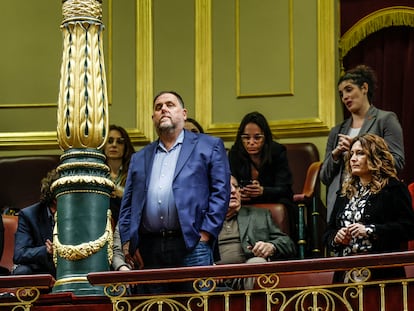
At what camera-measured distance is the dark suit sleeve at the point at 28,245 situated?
30.2ft

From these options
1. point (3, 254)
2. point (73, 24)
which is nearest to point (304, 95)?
point (3, 254)

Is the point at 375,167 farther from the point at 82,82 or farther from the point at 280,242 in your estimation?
the point at 82,82

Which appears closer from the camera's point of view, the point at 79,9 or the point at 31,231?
the point at 79,9

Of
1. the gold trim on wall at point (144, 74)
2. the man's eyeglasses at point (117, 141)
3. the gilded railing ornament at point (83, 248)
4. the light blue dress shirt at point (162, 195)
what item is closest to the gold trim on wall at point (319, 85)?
the gold trim on wall at point (144, 74)

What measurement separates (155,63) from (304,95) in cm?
132

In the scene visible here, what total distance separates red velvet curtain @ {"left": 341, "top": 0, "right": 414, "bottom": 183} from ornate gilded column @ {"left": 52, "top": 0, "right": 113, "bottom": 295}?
434 cm

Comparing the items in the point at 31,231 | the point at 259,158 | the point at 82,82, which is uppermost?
the point at 82,82

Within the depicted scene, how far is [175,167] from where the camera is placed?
870cm

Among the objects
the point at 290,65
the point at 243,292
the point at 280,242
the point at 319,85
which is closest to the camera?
the point at 243,292

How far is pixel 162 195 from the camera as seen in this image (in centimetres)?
861

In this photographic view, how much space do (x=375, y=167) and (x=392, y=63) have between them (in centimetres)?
394

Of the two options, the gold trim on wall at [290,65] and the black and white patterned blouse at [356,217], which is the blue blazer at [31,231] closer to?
the black and white patterned blouse at [356,217]

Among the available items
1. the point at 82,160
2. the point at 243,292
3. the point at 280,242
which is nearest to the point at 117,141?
the point at 280,242

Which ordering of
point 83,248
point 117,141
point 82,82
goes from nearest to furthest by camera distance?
1. point 83,248
2. point 82,82
3. point 117,141
